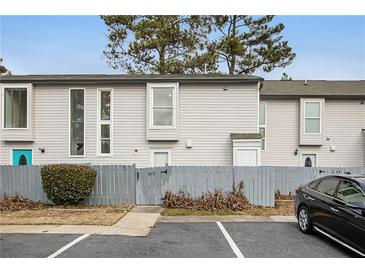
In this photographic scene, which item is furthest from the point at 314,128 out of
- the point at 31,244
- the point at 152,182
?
the point at 31,244

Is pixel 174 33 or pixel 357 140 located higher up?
pixel 174 33

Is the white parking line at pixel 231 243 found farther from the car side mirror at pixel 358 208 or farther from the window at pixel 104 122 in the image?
the window at pixel 104 122

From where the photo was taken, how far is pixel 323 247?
6.81 m

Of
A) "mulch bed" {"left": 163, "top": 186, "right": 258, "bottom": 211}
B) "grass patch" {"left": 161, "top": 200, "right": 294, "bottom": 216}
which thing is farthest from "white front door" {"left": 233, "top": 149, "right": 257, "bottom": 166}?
"grass patch" {"left": 161, "top": 200, "right": 294, "bottom": 216}

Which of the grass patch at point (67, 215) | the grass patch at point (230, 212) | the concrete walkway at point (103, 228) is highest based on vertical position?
the concrete walkway at point (103, 228)

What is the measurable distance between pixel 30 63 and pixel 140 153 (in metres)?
12.0

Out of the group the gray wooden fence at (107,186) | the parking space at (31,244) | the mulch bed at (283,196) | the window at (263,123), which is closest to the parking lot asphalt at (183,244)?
the parking space at (31,244)

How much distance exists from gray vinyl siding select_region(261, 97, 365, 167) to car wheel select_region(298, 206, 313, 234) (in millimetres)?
9592

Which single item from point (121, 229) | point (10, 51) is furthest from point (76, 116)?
point (121, 229)

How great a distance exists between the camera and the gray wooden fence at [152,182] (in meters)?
11.8

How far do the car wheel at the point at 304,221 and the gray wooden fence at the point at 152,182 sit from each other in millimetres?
3346

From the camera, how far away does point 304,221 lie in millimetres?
8055
